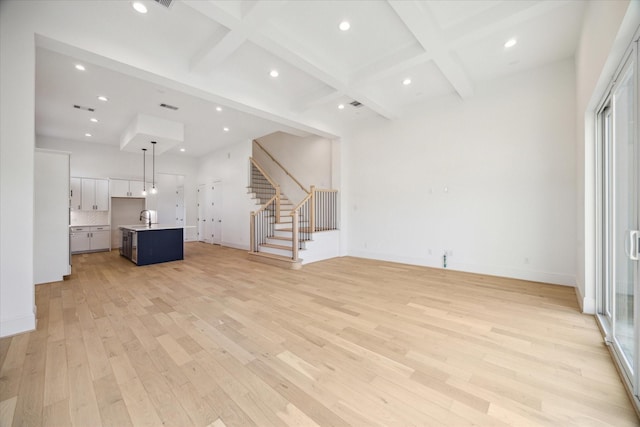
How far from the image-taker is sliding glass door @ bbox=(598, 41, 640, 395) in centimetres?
180

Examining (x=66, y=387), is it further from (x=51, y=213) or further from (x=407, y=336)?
(x=51, y=213)

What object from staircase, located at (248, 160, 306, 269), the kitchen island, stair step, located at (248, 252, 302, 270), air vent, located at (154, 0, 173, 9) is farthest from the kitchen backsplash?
air vent, located at (154, 0, 173, 9)

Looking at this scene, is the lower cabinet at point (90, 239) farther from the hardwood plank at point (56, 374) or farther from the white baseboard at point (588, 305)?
the white baseboard at point (588, 305)

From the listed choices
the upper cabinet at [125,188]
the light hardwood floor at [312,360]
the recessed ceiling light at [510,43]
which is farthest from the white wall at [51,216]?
the recessed ceiling light at [510,43]

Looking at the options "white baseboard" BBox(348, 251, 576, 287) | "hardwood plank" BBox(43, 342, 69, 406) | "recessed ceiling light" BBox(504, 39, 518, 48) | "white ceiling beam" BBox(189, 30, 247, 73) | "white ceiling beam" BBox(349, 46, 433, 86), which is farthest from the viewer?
"white baseboard" BBox(348, 251, 576, 287)

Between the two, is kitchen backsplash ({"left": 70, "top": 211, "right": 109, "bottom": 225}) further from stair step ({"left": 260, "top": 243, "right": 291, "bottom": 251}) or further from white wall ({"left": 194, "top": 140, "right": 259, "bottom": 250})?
stair step ({"left": 260, "top": 243, "right": 291, "bottom": 251})

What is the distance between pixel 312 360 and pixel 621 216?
3094mm

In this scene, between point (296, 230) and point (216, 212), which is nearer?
point (296, 230)

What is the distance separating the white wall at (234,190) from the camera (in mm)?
8438

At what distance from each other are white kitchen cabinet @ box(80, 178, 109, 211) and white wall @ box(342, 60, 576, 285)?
8116 mm

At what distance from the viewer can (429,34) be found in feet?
10.8

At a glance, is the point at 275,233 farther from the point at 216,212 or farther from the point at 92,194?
the point at 92,194

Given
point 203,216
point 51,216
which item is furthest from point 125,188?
point 51,216

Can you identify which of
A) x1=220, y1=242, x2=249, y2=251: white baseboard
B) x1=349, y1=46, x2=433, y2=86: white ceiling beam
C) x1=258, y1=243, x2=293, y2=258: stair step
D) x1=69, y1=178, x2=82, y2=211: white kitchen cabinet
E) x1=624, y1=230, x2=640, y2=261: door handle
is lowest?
x1=220, y1=242, x2=249, y2=251: white baseboard
